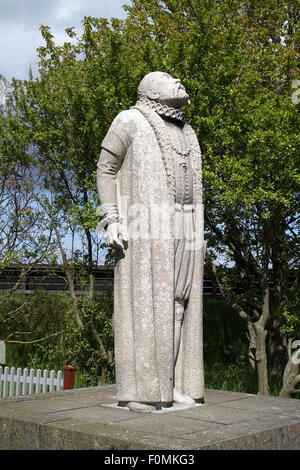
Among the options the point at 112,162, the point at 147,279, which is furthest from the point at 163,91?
the point at 147,279

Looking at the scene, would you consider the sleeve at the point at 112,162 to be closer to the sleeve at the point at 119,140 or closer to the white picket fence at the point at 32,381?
the sleeve at the point at 119,140

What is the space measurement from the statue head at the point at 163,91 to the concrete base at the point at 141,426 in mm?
2479

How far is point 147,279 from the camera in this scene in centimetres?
469

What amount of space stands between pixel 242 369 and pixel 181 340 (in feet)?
22.6

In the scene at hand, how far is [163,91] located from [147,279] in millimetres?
1573

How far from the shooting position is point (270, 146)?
29.2ft

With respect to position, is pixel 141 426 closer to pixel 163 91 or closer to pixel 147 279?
pixel 147 279

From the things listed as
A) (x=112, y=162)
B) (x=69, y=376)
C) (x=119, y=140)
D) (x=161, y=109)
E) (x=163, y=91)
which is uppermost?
(x=163, y=91)

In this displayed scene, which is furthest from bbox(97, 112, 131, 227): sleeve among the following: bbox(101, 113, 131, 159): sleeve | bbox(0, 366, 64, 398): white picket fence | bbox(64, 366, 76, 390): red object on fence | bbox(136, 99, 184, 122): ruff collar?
bbox(0, 366, 64, 398): white picket fence

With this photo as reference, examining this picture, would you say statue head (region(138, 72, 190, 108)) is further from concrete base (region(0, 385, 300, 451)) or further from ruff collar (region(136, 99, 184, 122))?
concrete base (region(0, 385, 300, 451))

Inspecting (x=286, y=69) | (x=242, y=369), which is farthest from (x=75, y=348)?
(x=286, y=69)

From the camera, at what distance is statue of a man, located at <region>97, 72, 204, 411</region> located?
15.4 ft
